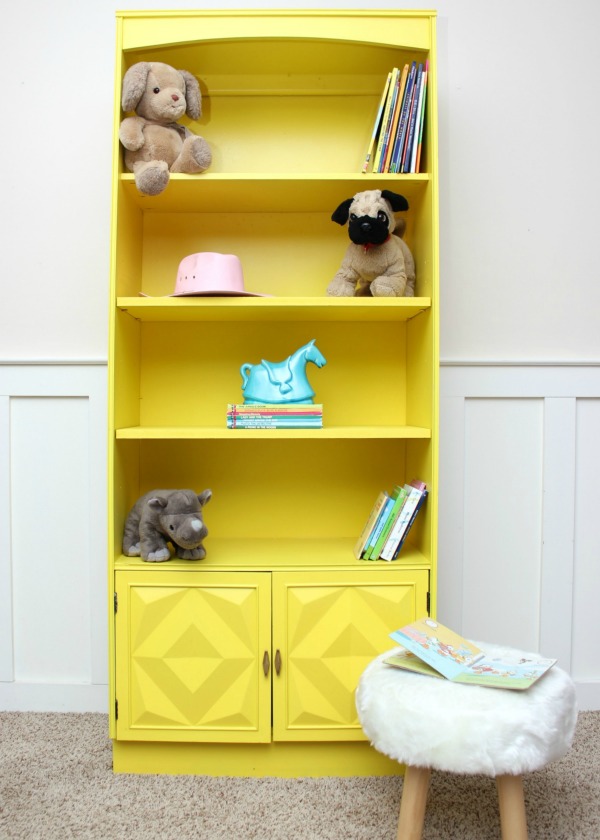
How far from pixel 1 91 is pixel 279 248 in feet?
3.19

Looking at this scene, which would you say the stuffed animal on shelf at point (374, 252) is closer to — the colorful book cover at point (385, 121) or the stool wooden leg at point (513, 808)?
the colorful book cover at point (385, 121)

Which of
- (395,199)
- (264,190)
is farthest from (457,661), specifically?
(264,190)

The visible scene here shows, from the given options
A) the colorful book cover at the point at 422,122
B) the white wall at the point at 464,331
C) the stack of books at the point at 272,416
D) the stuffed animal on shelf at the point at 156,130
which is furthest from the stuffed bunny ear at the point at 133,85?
the stack of books at the point at 272,416

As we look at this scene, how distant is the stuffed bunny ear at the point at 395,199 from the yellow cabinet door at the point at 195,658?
1.02m

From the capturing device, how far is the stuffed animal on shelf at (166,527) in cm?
161

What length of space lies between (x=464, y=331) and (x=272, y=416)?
0.70 meters

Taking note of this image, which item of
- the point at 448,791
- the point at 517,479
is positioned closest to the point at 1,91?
the point at 517,479

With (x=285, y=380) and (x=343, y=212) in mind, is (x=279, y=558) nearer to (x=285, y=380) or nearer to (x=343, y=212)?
(x=285, y=380)

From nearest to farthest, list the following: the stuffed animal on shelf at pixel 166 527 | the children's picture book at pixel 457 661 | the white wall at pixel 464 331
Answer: the children's picture book at pixel 457 661 < the stuffed animal on shelf at pixel 166 527 < the white wall at pixel 464 331

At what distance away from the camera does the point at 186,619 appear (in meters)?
1.63

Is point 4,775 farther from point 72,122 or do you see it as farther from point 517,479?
Result: point 72,122

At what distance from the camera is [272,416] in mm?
1658

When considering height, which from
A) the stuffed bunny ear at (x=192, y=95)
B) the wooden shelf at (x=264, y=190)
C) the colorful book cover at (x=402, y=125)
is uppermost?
the stuffed bunny ear at (x=192, y=95)

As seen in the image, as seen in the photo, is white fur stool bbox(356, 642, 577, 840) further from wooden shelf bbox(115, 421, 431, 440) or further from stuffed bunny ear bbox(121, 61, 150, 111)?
stuffed bunny ear bbox(121, 61, 150, 111)
